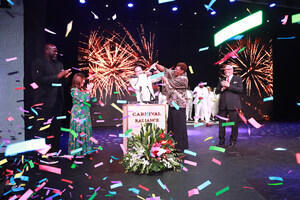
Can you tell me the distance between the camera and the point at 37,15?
4.14 metres

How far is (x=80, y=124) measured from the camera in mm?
3826

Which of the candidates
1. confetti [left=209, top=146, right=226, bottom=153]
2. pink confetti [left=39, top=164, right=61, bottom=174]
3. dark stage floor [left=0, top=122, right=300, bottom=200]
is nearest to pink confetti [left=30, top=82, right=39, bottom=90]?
dark stage floor [left=0, top=122, right=300, bottom=200]

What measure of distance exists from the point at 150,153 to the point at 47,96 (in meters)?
2.07

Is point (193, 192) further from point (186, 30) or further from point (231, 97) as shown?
point (186, 30)

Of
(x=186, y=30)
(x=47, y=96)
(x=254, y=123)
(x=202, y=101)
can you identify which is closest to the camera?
(x=47, y=96)

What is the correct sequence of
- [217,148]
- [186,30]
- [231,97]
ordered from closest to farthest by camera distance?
[231,97], [217,148], [186,30]

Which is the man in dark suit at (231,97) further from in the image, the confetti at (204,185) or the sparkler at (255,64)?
the sparkler at (255,64)

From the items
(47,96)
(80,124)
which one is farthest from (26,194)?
(47,96)

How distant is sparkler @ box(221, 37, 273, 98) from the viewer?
10469 mm

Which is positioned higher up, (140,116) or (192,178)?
(140,116)

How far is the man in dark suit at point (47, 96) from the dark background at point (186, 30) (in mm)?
2320

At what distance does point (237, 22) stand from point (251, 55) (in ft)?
6.78

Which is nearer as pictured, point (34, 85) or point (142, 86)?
point (34, 85)

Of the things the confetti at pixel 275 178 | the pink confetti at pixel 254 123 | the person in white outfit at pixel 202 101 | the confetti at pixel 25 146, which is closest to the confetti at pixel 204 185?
the confetti at pixel 275 178
